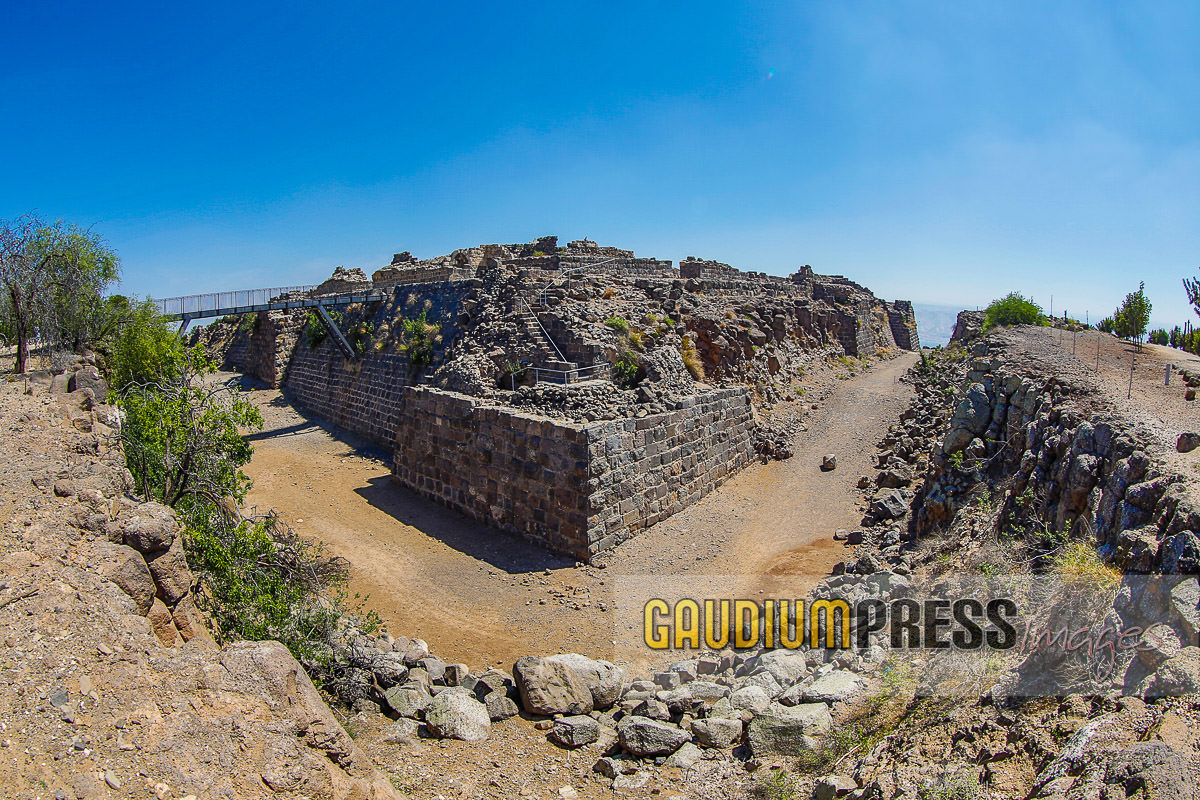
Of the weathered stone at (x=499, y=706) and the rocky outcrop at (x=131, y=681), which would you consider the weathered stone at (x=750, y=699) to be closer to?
the weathered stone at (x=499, y=706)

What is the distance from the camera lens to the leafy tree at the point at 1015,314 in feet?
84.2

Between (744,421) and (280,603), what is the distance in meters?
12.2

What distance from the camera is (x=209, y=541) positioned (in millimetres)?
6805

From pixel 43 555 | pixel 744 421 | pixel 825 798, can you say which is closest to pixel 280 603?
pixel 43 555

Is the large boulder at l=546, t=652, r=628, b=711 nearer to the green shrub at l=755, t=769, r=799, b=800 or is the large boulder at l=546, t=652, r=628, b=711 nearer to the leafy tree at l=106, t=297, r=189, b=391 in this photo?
the green shrub at l=755, t=769, r=799, b=800

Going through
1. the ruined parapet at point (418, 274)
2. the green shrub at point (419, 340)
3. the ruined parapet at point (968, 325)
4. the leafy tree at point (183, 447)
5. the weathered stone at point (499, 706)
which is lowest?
the weathered stone at point (499, 706)

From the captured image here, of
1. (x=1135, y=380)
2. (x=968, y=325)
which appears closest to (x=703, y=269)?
(x=1135, y=380)

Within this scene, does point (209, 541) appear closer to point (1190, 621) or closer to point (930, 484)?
point (1190, 621)

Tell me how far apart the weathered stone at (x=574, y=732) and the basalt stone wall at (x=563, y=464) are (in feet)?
15.8

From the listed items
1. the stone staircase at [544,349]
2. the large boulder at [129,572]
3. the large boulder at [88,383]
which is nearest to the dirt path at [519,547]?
the stone staircase at [544,349]

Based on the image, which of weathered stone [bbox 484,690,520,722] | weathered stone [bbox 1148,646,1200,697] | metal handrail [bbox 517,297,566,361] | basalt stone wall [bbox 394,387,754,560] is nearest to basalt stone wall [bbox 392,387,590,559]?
basalt stone wall [bbox 394,387,754,560]

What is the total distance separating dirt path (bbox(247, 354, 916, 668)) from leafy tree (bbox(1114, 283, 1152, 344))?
35.8 feet

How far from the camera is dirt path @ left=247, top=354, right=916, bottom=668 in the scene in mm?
9773

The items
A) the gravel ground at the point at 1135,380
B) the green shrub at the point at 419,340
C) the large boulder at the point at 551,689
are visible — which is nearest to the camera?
the large boulder at the point at 551,689
